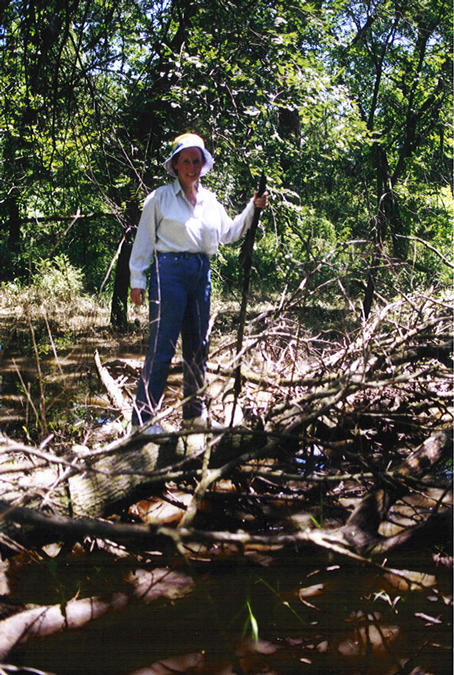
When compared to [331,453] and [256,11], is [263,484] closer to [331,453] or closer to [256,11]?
[331,453]

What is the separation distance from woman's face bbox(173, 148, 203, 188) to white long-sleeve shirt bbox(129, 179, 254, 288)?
57mm

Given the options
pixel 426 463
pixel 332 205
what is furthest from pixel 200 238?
pixel 332 205

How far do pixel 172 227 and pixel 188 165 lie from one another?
1.30 feet

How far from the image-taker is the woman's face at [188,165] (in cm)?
332

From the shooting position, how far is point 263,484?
3381 mm

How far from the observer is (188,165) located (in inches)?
131

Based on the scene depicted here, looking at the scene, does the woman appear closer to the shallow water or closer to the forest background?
the forest background

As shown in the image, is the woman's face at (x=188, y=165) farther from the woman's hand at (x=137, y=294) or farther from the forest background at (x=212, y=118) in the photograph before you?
the forest background at (x=212, y=118)

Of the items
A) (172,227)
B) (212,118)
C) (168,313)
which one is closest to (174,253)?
(172,227)

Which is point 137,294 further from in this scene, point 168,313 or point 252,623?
point 252,623

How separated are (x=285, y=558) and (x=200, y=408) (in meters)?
1.11

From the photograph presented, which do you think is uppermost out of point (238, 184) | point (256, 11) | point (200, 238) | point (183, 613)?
point (256, 11)

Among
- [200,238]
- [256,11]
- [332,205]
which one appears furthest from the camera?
[332,205]

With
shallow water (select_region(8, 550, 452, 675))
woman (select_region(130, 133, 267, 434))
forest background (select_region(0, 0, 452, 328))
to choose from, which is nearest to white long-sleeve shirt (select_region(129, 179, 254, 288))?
woman (select_region(130, 133, 267, 434))
